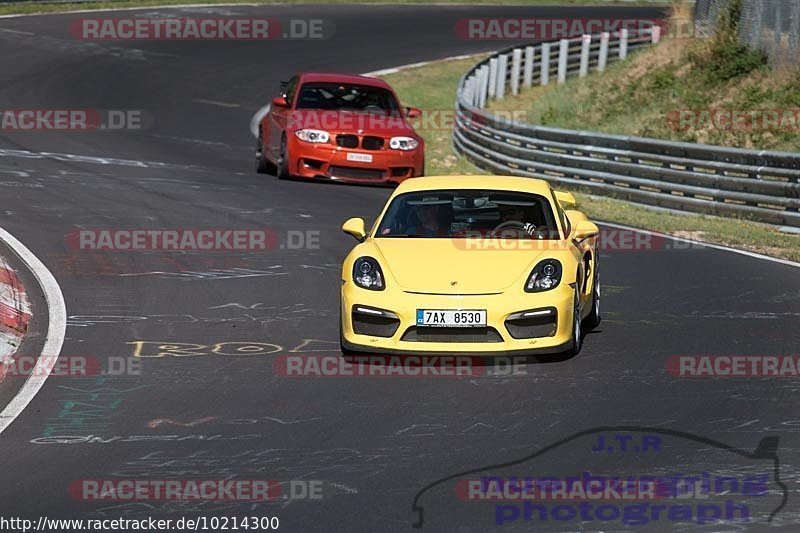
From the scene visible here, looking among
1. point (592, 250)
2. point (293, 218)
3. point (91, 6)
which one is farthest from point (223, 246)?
point (91, 6)

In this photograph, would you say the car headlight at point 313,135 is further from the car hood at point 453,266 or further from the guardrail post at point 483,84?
the car hood at point 453,266

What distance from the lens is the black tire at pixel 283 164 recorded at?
21.1m

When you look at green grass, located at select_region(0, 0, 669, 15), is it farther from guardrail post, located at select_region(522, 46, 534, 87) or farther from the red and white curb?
the red and white curb

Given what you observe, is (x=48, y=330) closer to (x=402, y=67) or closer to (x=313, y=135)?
(x=313, y=135)

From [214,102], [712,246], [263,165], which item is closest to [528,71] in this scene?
[214,102]

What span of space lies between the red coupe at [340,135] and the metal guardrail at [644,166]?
1961 mm

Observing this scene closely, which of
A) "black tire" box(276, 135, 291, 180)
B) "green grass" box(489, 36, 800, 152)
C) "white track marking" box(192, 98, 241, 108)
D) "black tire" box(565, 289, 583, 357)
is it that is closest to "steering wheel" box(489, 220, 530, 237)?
"black tire" box(565, 289, 583, 357)

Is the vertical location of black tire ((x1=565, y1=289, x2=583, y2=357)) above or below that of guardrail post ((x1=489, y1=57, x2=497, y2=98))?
above

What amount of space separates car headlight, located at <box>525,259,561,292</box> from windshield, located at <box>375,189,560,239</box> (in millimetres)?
703

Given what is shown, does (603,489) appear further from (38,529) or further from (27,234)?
(27,234)

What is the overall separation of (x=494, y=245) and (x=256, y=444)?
3278 mm

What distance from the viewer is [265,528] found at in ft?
21.1

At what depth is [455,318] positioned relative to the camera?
9656 millimetres

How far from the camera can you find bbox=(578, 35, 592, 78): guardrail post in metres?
34.6
